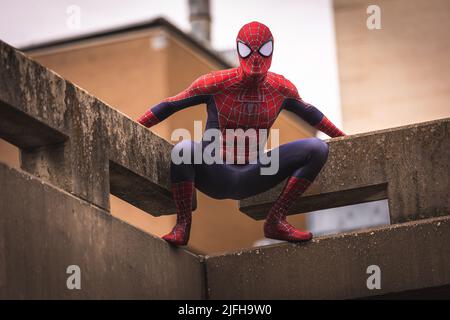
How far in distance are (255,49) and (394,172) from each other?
47.0 inches

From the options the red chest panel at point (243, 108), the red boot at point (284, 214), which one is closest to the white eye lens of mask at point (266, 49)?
the red chest panel at point (243, 108)

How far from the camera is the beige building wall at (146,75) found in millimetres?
20344

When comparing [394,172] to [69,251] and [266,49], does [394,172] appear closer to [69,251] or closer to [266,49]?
[266,49]

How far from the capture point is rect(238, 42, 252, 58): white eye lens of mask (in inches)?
338

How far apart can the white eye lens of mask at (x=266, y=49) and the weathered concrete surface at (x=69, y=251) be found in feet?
4.25

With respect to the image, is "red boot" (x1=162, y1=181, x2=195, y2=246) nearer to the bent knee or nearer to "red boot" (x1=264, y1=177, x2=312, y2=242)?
"red boot" (x1=264, y1=177, x2=312, y2=242)

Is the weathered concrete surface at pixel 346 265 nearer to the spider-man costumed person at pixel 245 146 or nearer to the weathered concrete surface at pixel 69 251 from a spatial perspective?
the spider-man costumed person at pixel 245 146

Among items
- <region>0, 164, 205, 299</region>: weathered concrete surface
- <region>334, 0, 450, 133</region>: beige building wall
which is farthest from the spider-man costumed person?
<region>334, 0, 450, 133</region>: beige building wall

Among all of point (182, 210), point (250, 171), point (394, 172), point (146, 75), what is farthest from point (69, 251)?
point (146, 75)

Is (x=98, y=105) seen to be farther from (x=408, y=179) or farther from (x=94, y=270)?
(x=408, y=179)

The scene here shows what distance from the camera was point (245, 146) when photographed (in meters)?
8.75

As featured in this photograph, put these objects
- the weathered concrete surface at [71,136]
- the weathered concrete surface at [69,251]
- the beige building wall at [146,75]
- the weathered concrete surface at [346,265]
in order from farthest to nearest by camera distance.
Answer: the beige building wall at [146,75]
the weathered concrete surface at [346,265]
the weathered concrete surface at [71,136]
the weathered concrete surface at [69,251]

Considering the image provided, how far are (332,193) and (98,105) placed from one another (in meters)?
1.78

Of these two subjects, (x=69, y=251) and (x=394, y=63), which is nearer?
(x=69, y=251)
